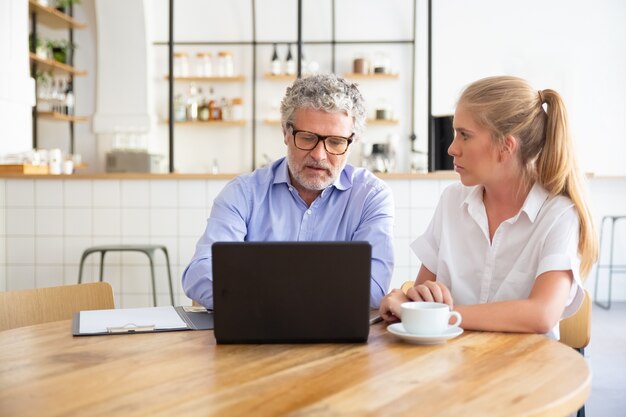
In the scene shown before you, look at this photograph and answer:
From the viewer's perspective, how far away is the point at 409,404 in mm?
970

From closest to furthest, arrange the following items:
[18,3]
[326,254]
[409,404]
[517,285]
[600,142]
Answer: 1. [409,404]
2. [326,254]
3. [517,285]
4. [18,3]
5. [600,142]

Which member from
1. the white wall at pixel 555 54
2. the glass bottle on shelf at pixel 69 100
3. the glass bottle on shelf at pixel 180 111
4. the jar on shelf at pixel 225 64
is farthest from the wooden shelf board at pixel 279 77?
the glass bottle on shelf at pixel 69 100

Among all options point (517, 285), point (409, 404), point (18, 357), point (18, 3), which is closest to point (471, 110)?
point (517, 285)

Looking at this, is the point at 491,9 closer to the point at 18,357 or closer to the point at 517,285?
the point at 517,285

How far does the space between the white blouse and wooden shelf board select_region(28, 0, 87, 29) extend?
17.2 feet

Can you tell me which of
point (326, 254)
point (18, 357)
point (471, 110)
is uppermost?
point (471, 110)

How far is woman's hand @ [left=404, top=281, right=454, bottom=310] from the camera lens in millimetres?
1459

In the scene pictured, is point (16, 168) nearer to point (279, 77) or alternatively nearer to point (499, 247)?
point (279, 77)

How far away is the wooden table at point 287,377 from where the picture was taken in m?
0.96

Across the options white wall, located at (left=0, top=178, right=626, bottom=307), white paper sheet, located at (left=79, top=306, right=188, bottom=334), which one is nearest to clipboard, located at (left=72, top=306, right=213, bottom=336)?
white paper sheet, located at (left=79, top=306, right=188, bottom=334)

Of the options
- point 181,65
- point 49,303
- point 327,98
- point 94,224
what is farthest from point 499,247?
point 181,65

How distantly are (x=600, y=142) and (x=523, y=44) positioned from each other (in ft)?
3.90

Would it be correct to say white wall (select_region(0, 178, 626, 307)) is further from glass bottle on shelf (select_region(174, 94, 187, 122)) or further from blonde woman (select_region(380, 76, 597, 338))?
glass bottle on shelf (select_region(174, 94, 187, 122))

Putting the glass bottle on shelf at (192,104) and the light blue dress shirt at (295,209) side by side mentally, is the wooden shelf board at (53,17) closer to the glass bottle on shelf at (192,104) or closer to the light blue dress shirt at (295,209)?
the glass bottle on shelf at (192,104)
